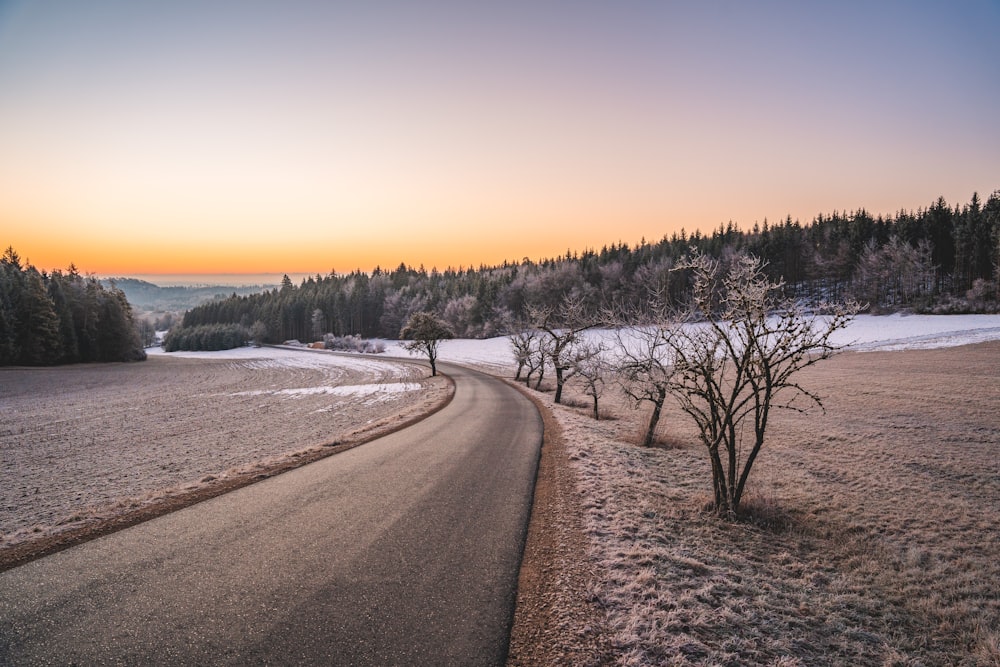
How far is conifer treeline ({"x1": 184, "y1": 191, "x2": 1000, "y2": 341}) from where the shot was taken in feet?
228

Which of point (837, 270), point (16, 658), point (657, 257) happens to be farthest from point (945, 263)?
point (16, 658)

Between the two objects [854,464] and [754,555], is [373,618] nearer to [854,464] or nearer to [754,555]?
[754,555]

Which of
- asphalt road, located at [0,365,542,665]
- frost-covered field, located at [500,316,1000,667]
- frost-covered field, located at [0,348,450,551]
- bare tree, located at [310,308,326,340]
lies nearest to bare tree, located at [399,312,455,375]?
frost-covered field, located at [0,348,450,551]

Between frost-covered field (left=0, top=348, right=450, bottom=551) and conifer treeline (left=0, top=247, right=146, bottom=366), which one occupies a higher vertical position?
conifer treeline (left=0, top=247, right=146, bottom=366)

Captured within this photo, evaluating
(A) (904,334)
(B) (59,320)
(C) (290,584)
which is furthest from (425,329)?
(B) (59,320)

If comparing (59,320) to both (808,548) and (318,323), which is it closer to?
(318,323)

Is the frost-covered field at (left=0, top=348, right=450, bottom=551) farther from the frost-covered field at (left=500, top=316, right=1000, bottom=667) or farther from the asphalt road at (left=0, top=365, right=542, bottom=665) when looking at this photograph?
the frost-covered field at (left=500, top=316, right=1000, bottom=667)

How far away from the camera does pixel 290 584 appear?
5.69m

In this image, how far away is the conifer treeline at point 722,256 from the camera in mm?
69625

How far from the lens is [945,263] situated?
74.9 metres

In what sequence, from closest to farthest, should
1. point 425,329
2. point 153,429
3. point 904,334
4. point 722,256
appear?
point 153,429
point 425,329
point 904,334
point 722,256

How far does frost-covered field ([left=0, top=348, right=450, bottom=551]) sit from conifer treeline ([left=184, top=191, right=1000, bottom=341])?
80.0 feet

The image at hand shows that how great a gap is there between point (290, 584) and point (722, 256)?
99.4 m

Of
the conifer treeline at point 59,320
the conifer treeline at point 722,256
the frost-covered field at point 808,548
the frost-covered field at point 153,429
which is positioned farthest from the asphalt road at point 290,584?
the conifer treeline at point 59,320
